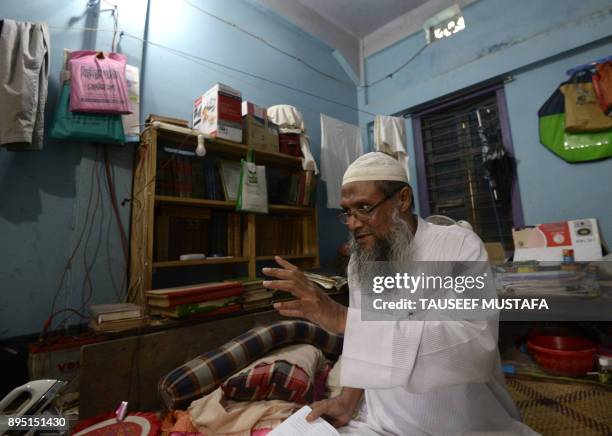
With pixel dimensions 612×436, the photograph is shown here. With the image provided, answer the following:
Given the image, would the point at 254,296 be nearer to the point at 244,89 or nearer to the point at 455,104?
the point at 244,89

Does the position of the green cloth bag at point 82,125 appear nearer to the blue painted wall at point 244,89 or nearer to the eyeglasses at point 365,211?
the blue painted wall at point 244,89

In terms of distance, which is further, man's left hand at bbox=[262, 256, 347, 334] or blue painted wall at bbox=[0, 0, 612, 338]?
blue painted wall at bbox=[0, 0, 612, 338]

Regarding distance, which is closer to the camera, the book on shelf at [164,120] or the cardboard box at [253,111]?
the book on shelf at [164,120]

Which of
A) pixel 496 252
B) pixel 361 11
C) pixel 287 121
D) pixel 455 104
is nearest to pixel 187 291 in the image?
pixel 287 121

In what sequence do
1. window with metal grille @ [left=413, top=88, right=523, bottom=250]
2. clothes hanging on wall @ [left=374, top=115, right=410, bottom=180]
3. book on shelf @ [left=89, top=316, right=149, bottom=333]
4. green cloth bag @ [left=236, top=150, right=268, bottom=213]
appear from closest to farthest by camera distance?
book on shelf @ [left=89, top=316, right=149, bottom=333]
green cloth bag @ [left=236, top=150, right=268, bottom=213]
window with metal grille @ [left=413, top=88, right=523, bottom=250]
clothes hanging on wall @ [left=374, top=115, right=410, bottom=180]

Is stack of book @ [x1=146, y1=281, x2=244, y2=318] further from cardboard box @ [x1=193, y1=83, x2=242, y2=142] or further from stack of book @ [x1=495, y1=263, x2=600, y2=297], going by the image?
stack of book @ [x1=495, y1=263, x2=600, y2=297]

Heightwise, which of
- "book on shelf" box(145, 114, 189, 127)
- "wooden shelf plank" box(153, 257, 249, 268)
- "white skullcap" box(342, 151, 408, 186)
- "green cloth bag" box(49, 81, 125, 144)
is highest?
"book on shelf" box(145, 114, 189, 127)

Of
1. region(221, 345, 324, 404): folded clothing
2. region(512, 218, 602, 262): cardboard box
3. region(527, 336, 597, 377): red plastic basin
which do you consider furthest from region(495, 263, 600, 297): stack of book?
region(221, 345, 324, 404): folded clothing

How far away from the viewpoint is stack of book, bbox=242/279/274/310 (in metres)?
2.06

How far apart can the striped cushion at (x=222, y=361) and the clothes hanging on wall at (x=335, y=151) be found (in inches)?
66.7

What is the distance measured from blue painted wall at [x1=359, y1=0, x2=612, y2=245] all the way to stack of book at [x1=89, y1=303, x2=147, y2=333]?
3.24 m

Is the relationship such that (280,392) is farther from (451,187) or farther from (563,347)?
(451,187)

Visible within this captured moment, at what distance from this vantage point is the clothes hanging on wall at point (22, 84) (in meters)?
1.64

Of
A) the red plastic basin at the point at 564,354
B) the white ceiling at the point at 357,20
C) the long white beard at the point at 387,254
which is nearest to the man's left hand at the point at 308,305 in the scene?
the long white beard at the point at 387,254
